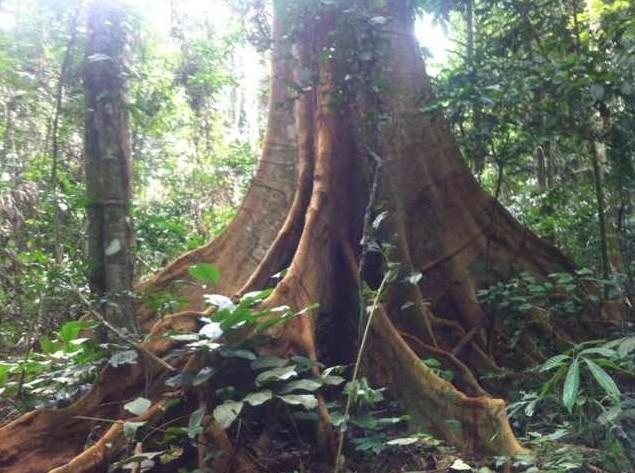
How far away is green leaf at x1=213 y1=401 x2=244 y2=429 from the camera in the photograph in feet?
9.23

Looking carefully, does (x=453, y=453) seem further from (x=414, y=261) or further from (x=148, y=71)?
(x=148, y=71)

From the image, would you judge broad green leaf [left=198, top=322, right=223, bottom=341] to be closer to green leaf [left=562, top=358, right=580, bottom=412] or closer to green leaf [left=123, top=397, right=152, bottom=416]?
green leaf [left=123, top=397, right=152, bottom=416]

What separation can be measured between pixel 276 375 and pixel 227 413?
0.97 ft

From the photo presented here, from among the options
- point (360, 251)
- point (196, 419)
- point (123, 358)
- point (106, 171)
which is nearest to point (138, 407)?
point (196, 419)

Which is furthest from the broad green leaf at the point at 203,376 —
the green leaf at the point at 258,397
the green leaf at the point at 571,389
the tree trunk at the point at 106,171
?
the green leaf at the point at 571,389

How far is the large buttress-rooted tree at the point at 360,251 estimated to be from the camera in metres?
3.30

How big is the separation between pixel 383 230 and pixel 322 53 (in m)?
1.38

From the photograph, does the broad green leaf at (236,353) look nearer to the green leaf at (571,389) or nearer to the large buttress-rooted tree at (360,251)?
the large buttress-rooted tree at (360,251)

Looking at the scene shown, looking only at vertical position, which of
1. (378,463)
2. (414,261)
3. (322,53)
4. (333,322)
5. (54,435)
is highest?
(322,53)

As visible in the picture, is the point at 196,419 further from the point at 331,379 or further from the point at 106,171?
the point at 106,171

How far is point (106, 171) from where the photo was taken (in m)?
3.75

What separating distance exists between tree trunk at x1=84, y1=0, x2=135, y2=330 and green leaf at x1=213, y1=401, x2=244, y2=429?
1067mm

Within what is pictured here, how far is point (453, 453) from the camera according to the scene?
10.7ft

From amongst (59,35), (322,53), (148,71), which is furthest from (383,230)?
(148,71)
